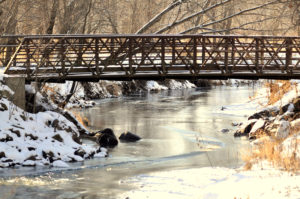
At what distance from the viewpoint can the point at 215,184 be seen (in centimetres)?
1409

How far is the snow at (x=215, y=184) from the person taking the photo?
39.5 ft

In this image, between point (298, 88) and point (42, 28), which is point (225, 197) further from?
point (42, 28)

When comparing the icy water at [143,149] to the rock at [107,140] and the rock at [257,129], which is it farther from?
the rock at [257,129]

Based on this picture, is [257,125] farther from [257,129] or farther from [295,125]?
[295,125]

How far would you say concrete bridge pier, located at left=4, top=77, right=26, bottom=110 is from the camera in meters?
20.5

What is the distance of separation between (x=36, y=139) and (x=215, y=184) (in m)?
7.08

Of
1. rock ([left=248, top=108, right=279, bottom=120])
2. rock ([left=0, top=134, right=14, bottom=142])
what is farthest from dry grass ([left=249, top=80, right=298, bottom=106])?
rock ([left=0, top=134, right=14, bottom=142])

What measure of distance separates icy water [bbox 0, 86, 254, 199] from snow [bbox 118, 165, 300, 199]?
0.60m

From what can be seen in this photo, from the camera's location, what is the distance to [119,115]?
29031 mm

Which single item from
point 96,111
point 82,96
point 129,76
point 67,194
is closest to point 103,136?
point 129,76

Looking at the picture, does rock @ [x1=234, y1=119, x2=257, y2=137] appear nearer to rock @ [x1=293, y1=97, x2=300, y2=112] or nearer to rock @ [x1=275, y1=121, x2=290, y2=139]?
rock @ [x1=293, y1=97, x2=300, y2=112]

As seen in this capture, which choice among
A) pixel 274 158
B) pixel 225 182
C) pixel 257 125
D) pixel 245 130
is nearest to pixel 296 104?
pixel 257 125

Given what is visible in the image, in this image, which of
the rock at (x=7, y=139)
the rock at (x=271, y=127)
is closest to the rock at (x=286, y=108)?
the rock at (x=271, y=127)

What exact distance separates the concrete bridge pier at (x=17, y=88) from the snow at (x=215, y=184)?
6.51 meters
